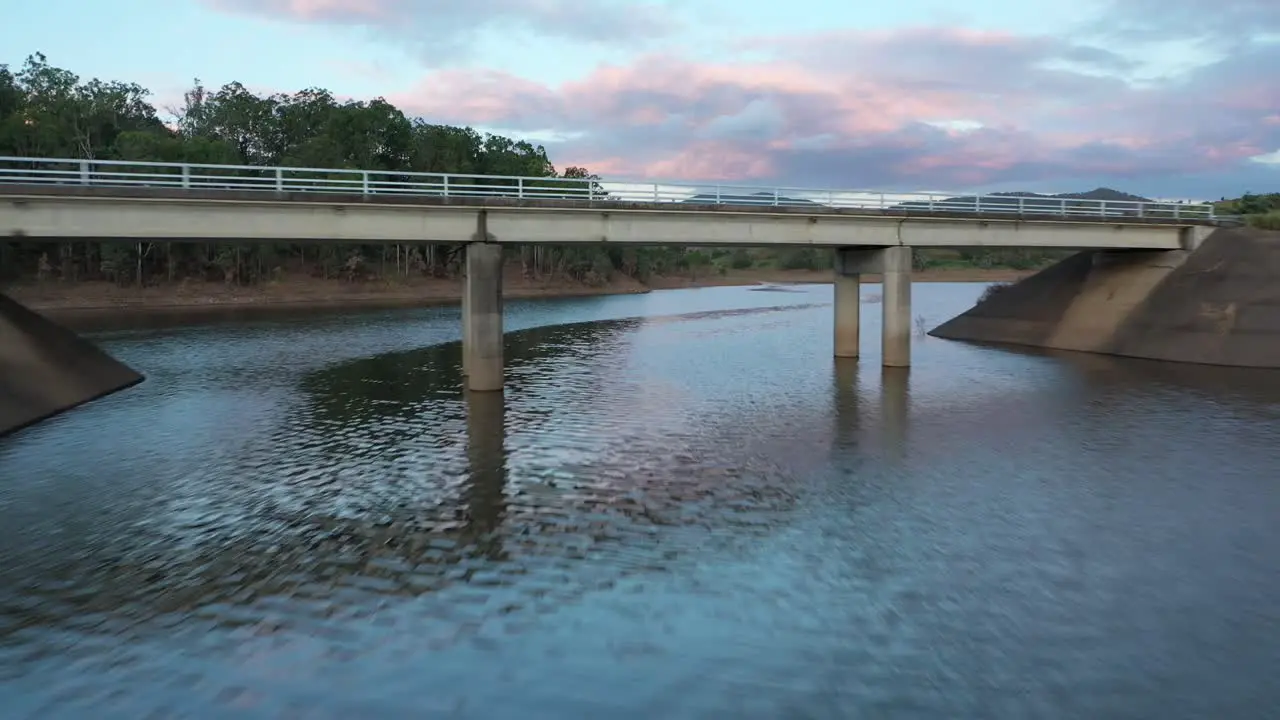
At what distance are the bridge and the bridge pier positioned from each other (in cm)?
8

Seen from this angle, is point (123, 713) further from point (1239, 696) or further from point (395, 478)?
point (1239, 696)

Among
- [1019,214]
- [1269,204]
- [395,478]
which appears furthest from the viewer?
[1269,204]

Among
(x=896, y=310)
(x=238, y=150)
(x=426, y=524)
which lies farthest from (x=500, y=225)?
(x=238, y=150)

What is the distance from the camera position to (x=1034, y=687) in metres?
11.7

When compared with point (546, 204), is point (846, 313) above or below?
below

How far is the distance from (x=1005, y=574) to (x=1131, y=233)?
45.2 meters

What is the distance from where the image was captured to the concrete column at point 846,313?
48.4m

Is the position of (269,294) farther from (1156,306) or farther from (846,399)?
(1156,306)

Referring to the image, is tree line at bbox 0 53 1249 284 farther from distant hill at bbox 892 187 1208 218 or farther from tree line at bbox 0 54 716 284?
distant hill at bbox 892 187 1208 218

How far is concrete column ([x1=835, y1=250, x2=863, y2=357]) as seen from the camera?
1906 inches

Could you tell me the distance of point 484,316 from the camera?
1399 inches

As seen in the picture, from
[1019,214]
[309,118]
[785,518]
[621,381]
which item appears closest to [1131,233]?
[1019,214]

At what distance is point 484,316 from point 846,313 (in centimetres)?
2238

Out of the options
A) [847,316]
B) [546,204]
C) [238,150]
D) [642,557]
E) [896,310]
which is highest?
[238,150]
